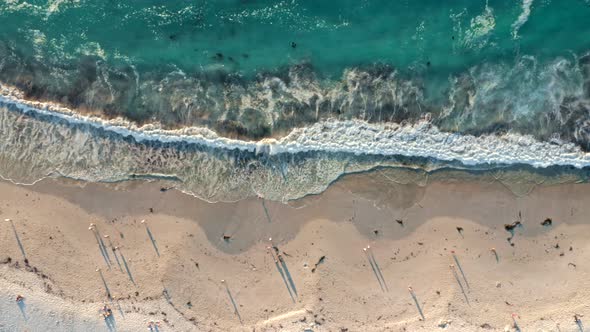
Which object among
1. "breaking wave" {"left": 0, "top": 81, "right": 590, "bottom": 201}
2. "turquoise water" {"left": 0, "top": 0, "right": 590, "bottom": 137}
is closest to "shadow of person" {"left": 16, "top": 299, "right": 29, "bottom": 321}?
"breaking wave" {"left": 0, "top": 81, "right": 590, "bottom": 201}

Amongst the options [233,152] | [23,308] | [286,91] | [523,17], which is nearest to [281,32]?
[286,91]

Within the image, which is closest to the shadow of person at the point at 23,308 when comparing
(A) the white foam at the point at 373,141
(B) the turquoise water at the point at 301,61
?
(A) the white foam at the point at 373,141

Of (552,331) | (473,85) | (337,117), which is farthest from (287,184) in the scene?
(552,331)

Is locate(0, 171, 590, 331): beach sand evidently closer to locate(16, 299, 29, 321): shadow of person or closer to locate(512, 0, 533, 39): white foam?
locate(16, 299, 29, 321): shadow of person

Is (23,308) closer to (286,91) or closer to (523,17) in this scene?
(286,91)

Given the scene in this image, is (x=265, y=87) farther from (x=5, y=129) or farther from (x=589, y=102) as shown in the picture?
(x=589, y=102)
